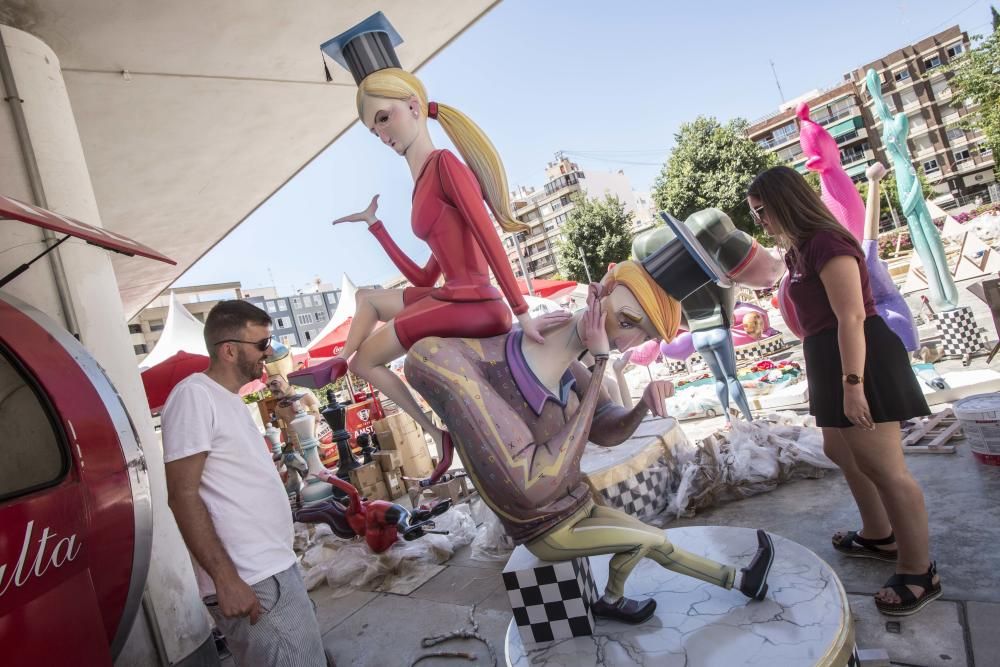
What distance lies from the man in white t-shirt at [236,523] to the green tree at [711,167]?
821 inches

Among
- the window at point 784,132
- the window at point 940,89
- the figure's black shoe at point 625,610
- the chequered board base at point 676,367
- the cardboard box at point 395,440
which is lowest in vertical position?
the chequered board base at point 676,367

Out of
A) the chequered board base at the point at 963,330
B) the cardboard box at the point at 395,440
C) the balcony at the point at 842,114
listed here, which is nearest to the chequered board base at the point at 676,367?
the chequered board base at the point at 963,330

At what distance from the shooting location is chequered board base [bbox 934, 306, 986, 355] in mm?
5754

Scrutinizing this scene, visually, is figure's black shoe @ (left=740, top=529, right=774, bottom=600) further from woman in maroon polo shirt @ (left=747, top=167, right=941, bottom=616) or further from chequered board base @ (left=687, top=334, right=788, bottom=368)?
chequered board base @ (left=687, top=334, right=788, bottom=368)

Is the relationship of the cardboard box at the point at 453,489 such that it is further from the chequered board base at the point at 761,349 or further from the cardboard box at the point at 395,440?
the chequered board base at the point at 761,349

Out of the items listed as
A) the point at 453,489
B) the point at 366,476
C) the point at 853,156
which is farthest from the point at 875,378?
the point at 853,156

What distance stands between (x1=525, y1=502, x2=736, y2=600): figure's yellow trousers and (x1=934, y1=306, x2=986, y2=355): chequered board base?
559 cm

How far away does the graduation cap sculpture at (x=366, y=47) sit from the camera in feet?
6.44

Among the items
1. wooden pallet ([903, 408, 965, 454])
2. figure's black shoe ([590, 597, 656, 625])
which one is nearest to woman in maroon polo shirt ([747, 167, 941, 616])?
figure's black shoe ([590, 597, 656, 625])

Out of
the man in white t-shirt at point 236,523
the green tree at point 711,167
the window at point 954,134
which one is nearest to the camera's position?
the man in white t-shirt at point 236,523

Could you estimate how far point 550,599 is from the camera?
1896 millimetres

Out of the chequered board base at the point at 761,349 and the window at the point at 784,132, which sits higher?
the window at the point at 784,132

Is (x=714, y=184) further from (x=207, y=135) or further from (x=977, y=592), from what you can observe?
(x=977, y=592)

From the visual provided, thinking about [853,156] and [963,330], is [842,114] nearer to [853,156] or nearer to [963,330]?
[853,156]
